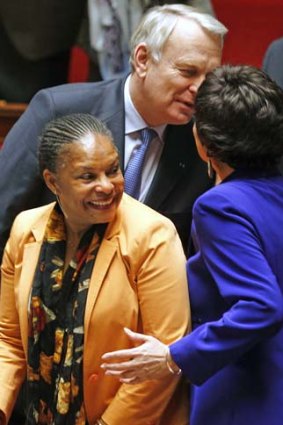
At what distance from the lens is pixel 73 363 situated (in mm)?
1893

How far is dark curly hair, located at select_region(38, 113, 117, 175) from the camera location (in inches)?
72.8

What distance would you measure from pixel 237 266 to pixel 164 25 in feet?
2.53

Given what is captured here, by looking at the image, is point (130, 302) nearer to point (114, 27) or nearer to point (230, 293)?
point (230, 293)

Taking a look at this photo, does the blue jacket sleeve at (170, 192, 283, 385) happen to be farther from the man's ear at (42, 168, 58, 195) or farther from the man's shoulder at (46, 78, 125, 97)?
the man's shoulder at (46, 78, 125, 97)

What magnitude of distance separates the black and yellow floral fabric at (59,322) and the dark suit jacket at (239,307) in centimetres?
24

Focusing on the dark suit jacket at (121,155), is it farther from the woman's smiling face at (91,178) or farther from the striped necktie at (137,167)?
the woman's smiling face at (91,178)

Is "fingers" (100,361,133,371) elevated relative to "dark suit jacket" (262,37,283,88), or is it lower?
lower

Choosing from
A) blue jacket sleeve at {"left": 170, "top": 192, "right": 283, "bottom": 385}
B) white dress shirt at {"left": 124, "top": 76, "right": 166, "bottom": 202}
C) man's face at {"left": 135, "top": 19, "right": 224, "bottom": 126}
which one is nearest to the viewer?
blue jacket sleeve at {"left": 170, "top": 192, "right": 283, "bottom": 385}

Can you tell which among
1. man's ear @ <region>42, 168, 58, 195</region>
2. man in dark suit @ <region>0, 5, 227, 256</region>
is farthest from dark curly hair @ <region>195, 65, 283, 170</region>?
man in dark suit @ <region>0, 5, 227, 256</region>

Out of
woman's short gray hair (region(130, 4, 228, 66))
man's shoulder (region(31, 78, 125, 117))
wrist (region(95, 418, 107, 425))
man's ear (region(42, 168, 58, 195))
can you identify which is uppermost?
woman's short gray hair (region(130, 4, 228, 66))

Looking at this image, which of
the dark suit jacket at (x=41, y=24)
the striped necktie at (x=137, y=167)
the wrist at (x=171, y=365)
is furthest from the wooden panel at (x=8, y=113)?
the wrist at (x=171, y=365)

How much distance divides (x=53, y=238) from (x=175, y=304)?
11.9 inches

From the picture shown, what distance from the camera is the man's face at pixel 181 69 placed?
2168mm

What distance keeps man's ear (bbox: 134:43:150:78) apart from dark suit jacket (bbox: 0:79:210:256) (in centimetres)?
9
